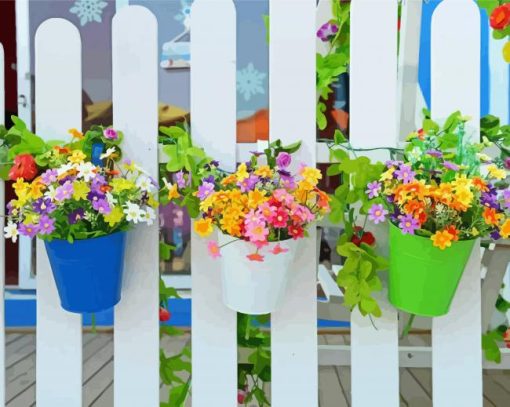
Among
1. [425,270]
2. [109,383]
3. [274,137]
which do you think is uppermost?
[274,137]

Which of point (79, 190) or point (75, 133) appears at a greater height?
point (75, 133)

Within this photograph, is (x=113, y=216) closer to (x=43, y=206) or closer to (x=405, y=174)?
(x=43, y=206)

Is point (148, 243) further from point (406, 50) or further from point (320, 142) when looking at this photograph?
point (406, 50)

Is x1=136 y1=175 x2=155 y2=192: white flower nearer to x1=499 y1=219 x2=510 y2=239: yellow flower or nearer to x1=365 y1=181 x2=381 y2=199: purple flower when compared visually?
x1=365 y1=181 x2=381 y2=199: purple flower

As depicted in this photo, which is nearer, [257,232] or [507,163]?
[257,232]

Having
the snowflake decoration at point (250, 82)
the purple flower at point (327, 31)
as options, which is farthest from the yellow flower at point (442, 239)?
the snowflake decoration at point (250, 82)

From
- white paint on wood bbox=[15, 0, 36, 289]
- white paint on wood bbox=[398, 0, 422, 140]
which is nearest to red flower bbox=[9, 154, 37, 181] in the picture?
white paint on wood bbox=[398, 0, 422, 140]

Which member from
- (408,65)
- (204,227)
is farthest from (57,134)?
(408,65)

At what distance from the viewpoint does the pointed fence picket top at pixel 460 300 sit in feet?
3.46

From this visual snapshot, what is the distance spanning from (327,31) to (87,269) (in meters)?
0.92

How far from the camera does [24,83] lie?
288 centimetres

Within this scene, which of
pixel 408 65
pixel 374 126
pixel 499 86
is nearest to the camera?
pixel 374 126

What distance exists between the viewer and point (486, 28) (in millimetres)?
2691

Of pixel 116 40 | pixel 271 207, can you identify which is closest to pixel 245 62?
pixel 116 40
